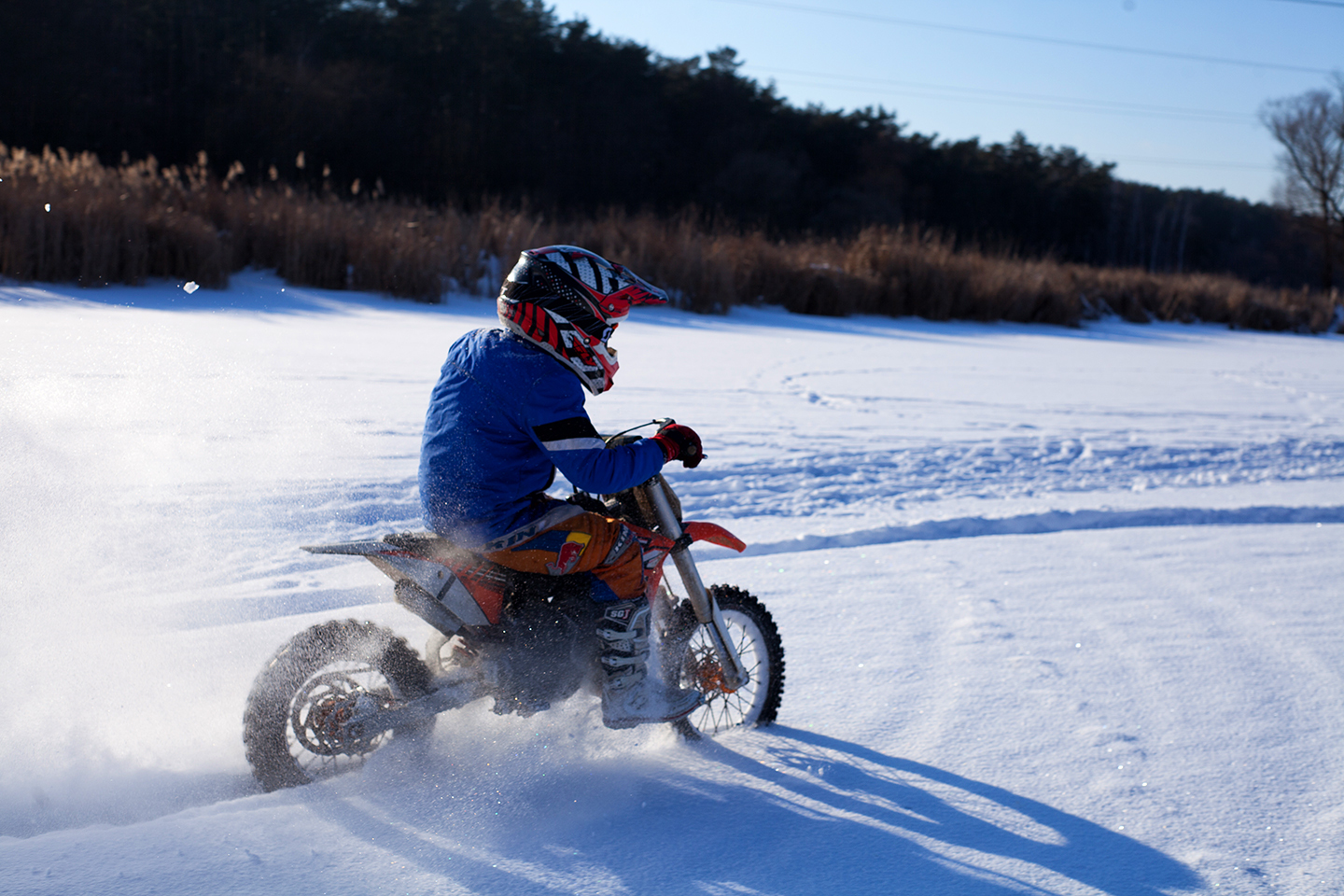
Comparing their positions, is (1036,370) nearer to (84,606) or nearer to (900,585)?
(900,585)

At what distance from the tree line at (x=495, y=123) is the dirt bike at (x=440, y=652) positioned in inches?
612

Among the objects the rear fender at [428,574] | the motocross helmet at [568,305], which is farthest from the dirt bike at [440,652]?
the motocross helmet at [568,305]

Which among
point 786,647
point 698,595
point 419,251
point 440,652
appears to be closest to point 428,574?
point 440,652

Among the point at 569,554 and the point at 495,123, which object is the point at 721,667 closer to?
the point at 569,554

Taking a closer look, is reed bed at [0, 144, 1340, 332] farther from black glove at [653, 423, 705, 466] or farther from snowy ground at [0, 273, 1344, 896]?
black glove at [653, 423, 705, 466]

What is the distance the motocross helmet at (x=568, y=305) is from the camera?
2.73 metres

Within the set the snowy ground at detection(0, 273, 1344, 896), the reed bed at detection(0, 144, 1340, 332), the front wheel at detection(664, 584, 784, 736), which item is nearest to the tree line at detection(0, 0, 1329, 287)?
the reed bed at detection(0, 144, 1340, 332)

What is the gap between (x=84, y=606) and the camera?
12.0 feet

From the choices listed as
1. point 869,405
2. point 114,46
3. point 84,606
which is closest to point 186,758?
point 84,606

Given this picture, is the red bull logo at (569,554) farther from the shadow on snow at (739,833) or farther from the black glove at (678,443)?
the shadow on snow at (739,833)

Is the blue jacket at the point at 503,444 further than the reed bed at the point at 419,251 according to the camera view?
No

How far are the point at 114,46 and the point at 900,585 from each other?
106ft

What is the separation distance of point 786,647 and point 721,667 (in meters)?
0.80

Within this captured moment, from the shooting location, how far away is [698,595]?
10.3ft
